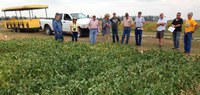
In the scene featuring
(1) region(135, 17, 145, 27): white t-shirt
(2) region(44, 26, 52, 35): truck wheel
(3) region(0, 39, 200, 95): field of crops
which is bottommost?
(2) region(44, 26, 52, 35): truck wheel

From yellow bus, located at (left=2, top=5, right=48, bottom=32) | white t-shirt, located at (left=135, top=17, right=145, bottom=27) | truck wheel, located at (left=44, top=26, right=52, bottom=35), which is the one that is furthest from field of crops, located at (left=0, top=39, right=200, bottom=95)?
yellow bus, located at (left=2, top=5, right=48, bottom=32)

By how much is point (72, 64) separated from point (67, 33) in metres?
15.4

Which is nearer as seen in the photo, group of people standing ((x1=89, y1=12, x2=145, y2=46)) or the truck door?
group of people standing ((x1=89, y1=12, x2=145, y2=46))

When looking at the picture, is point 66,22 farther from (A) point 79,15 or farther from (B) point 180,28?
(B) point 180,28

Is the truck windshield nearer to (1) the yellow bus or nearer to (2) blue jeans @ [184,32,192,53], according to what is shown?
(1) the yellow bus

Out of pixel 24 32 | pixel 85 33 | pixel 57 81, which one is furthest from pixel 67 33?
pixel 57 81

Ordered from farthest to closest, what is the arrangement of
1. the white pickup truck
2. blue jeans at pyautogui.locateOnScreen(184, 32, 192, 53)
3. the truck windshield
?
the truck windshield → the white pickup truck → blue jeans at pyautogui.locateOnScreen(184, 32, 192, 53)

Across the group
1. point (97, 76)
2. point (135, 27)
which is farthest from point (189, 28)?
point (97, 76)

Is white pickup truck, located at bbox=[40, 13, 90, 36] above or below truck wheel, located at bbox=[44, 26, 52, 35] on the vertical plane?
above

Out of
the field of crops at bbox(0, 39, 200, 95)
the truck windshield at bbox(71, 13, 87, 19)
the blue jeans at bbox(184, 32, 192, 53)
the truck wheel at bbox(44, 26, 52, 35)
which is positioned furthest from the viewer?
the truck wheel at bbox(44, 26, 52, 35)

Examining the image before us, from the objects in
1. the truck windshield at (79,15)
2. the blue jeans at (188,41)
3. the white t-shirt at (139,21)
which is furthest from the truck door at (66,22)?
the blue jeans at (188,41)

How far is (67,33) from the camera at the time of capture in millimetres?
22859

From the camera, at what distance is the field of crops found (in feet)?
16.9

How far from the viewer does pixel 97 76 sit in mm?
6023
